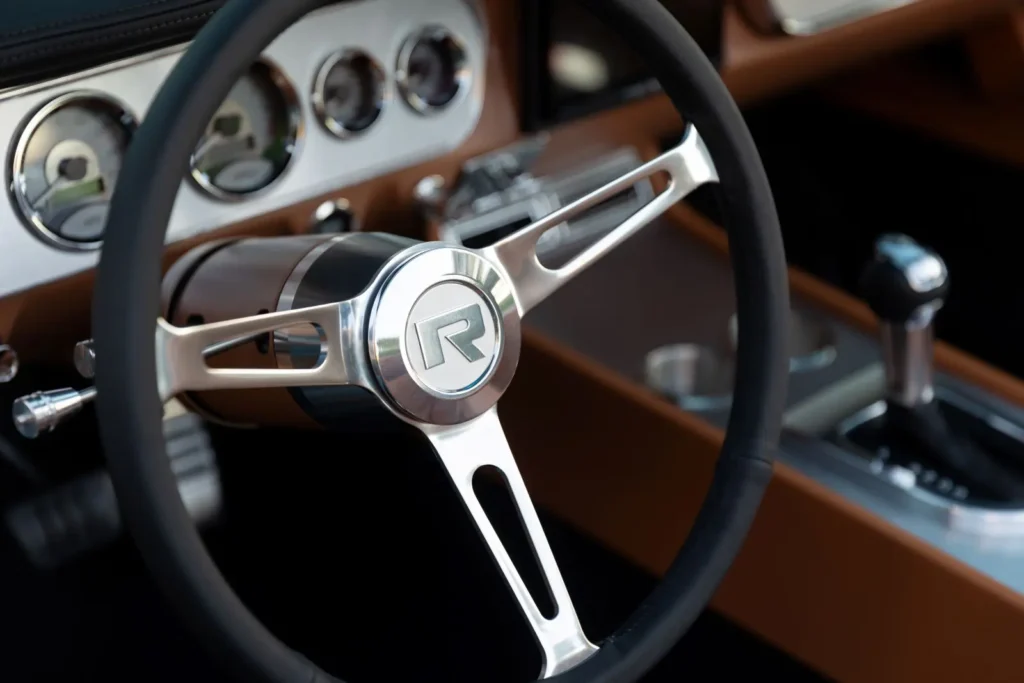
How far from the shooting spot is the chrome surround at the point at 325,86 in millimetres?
946

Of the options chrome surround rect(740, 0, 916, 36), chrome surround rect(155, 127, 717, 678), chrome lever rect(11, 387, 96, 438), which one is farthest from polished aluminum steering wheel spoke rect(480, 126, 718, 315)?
chrome surround rect(740, 0, 916, 36)

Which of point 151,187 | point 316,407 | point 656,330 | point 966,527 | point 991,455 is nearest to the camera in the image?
point 151,187

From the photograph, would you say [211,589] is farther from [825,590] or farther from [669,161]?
[825,590]

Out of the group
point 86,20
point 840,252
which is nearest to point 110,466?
point 86,20

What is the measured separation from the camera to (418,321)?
2.18ft

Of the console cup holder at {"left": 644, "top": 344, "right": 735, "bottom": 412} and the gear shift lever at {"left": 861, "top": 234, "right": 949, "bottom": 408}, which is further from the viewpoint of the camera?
the console cup holder at {"left": 644, "top": 344, "right": 735, "bottom": 412}

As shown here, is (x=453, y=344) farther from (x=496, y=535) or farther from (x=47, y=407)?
(x=47, y=407)

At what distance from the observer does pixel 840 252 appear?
168cm

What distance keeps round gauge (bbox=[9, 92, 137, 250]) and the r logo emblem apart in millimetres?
282

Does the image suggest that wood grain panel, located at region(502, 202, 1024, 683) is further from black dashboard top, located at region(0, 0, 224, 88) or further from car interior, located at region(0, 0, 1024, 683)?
black dashboard top, located at region(0, 0, 224, 88)

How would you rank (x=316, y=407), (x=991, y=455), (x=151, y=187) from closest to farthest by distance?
(x=151, y=187) < (x=316, y=407) < (x=991, y=455)

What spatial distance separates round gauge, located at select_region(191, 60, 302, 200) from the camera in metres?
0.92

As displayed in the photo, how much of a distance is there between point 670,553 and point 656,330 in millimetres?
223

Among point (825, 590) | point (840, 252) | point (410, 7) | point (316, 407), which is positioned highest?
point (410, 7)
